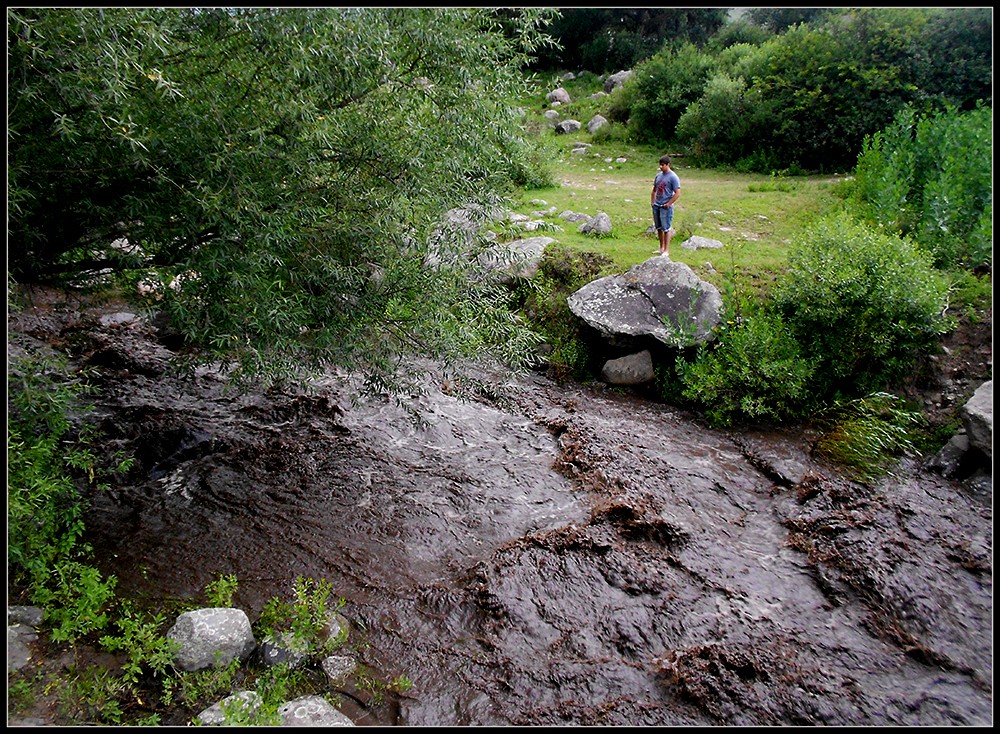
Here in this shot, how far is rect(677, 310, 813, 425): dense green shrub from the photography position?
33.5ft

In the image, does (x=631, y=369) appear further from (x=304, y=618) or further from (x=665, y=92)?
(x=665, y=92)

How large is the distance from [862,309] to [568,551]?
6209 mm

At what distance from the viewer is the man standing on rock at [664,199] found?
12848 millimetres

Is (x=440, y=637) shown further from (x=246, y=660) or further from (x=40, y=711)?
(x=40, y=711)

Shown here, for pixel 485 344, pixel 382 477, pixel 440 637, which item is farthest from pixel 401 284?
pixel 440 637

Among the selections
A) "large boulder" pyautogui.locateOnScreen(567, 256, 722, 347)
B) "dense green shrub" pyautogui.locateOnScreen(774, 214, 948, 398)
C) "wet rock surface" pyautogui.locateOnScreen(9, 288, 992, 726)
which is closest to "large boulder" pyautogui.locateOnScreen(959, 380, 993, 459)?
"wet rock surface" pyautogui.locateOnScreen(9, 288, 992, 726)

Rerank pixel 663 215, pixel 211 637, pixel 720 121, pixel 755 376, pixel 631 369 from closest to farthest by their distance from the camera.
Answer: pixel 211 637
pixel 755 376
pixel 631 369
pixel 663 215
pixel 720 121

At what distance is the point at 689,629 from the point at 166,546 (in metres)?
5.89

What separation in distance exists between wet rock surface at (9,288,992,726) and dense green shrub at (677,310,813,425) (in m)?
0.48

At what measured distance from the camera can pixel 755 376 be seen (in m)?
10.3

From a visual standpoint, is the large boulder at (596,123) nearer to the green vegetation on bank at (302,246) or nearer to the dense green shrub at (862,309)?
the green vegetation on bank at (302,246)

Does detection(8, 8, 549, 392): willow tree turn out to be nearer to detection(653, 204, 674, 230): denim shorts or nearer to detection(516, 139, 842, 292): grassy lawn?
detection(516, 139, 842, 292): grassy lawn

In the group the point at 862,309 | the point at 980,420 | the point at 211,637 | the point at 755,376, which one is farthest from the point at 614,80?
the point at 211,637

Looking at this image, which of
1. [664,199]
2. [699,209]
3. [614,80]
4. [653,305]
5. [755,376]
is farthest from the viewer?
[614,80]
